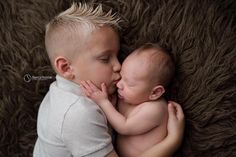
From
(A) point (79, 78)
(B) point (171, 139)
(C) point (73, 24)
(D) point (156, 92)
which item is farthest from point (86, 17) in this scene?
(B) point (171, 139)

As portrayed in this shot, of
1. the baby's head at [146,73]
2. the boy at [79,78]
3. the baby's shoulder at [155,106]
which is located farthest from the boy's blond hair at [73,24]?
the baby's shoulder at [155,106]

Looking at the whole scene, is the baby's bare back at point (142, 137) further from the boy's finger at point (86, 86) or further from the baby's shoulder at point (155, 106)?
the boy's finger at point (86, 86)

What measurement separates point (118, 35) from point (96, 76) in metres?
0.12

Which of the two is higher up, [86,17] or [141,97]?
[86,17]

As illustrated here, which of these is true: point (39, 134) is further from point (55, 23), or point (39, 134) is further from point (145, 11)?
point (145, 11)

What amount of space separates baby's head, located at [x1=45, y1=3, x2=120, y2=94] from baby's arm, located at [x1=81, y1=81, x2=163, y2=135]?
0.09 ft

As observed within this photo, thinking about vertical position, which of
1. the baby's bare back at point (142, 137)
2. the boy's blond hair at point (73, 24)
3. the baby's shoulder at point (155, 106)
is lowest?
the baby's bare back at point (142, 137)

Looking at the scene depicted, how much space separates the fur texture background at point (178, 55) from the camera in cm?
127

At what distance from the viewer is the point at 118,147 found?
1.35m

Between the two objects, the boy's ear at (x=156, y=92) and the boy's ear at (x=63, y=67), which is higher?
the boy's ear at (x=63, y=67)

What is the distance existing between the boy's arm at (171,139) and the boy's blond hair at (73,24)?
0.27 meters

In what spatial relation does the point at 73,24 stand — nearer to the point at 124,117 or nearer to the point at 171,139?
the point at 124,117

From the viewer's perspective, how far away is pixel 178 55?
1302 millimetres

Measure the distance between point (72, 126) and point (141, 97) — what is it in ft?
0.61
